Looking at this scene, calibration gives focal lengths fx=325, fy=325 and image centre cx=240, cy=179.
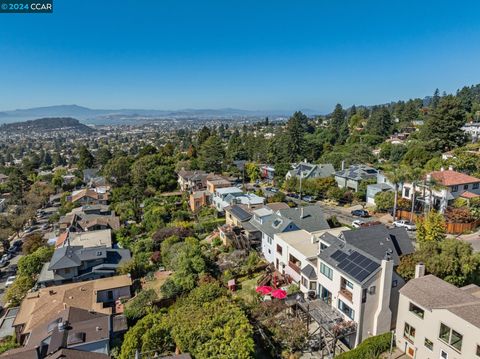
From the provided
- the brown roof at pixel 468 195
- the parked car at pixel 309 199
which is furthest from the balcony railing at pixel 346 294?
the parked car at pixel 309 199

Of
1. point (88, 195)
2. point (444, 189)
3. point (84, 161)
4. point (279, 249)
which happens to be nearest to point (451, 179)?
point (444, 189)

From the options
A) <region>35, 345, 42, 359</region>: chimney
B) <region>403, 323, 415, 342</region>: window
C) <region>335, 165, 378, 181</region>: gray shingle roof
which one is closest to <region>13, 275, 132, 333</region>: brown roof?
<region>35, 345, 42, 359</region>: chimney

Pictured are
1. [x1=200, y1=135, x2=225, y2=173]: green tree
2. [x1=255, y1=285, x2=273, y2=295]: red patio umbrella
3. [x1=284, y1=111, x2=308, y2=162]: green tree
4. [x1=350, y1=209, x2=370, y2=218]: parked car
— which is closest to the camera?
[x1=255, y1=285, x2=273, y2=295]: red patio umbrella

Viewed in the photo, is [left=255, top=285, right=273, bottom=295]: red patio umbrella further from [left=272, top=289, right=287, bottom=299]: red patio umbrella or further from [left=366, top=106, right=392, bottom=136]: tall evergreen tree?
[left=366, top=106, right=392, bottom=136]: tall evergreen tree

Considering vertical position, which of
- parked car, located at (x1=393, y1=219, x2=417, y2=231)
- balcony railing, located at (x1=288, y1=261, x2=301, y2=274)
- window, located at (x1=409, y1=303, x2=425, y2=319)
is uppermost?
window, located at (x1=409, y1=303, x2=425, y2=319)

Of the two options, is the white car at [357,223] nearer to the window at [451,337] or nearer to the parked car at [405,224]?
the parked car at [405,224]

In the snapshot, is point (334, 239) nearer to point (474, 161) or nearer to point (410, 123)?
point (474, 161)

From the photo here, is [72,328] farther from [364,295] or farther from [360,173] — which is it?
[360,173]

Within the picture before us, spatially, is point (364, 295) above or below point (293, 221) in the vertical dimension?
above
